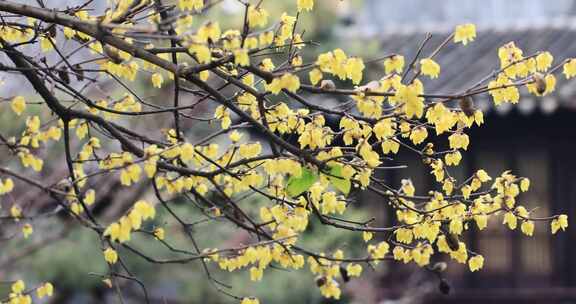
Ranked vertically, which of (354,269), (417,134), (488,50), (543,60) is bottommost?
(354,269)

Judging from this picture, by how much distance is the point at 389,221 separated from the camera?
9.11m

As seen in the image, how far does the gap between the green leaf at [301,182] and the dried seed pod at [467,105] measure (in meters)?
0.52

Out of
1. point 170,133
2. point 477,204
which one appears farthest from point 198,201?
Answer: point 477,204

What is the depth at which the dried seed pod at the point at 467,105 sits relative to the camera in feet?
9.18

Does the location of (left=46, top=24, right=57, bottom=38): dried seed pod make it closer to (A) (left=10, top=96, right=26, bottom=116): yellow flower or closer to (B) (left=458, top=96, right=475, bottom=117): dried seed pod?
(A) (left=10, top=96, right=26, bottom=116): yellow flower

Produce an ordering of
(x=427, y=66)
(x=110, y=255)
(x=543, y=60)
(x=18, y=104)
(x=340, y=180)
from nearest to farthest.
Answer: (x=427, y=66) → (x=543, y=60) → (x=340, y=180) → (x=110, y=255) → (x=18, y=104)

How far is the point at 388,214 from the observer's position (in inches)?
358

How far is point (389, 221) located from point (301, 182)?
6152 mm

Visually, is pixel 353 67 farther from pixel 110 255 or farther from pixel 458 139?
pixel 110 255

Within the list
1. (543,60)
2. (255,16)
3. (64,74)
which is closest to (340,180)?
(255,16)

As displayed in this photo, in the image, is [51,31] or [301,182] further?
[51,31]

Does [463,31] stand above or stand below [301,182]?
above

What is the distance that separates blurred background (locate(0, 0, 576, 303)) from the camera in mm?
7551

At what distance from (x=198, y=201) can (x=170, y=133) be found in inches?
20.3
